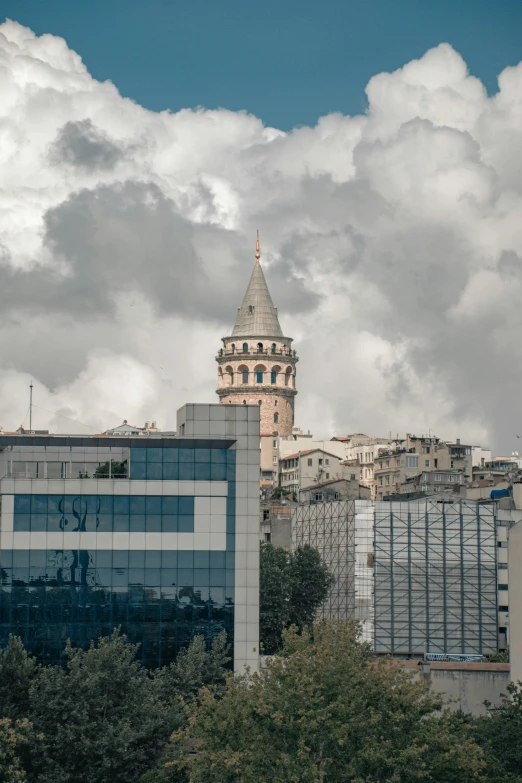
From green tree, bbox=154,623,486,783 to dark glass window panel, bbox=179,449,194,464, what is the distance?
18.2m

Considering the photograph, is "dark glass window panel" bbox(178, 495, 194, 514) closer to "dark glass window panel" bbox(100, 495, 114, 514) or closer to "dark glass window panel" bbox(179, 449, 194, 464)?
"dark glass window panel" bbox(179, 449, 194, 464)

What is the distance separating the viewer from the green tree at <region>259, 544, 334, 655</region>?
93.4 m

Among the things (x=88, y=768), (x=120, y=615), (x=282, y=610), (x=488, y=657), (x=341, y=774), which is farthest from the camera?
(x=488, y=657)

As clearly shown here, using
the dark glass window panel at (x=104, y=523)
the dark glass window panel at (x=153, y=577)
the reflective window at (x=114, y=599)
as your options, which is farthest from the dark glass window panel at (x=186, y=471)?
the dark glass window panel at (x=153, y=577)

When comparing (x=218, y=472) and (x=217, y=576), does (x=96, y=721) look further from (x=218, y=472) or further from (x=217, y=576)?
(x=218, y=472)

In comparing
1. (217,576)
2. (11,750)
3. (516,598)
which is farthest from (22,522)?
(516,598)

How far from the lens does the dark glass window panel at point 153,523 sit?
70.2 meters

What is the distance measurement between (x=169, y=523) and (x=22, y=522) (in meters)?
6.40

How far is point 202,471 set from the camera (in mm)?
71312

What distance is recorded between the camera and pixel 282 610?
9500 centimetres

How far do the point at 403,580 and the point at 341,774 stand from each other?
59632 mm

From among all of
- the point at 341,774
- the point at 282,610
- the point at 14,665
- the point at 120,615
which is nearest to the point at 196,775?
the point at 341,774

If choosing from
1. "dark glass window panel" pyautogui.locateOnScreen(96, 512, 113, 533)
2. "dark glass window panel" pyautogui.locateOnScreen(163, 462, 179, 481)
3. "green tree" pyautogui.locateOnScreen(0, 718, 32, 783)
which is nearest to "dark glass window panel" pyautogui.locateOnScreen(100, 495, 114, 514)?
"dark glass window panel" pyautogui.locateOnScreen(96, 512, 113, 533)

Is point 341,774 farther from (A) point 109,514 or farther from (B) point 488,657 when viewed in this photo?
(B) point 488,657
